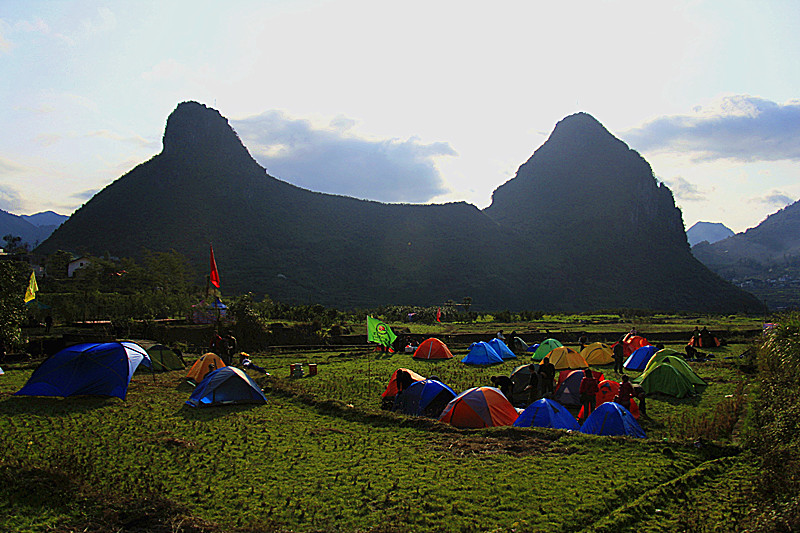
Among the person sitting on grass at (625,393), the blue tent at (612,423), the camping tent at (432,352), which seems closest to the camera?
the blue tent at (612,423)

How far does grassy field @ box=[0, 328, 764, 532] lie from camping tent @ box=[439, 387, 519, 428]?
Result: 459 millimetres

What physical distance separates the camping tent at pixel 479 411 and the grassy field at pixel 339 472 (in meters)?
0.46

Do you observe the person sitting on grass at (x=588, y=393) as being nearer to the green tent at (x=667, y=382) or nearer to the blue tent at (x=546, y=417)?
the blue tent at (x=546, y=417)

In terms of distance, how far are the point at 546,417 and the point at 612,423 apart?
4.34 feet

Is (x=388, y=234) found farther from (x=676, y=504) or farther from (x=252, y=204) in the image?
(x=676, y=504)

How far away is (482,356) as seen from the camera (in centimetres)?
2308

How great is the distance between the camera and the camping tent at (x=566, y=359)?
20547 millimetres

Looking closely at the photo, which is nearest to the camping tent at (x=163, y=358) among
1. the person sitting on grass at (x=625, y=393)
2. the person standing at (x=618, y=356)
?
the person sitting on grass at (x=625, y=393)

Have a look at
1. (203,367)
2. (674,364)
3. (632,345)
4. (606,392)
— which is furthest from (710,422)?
(203,367)

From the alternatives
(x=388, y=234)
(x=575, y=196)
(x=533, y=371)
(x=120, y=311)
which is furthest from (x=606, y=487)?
(x=575, y=196)

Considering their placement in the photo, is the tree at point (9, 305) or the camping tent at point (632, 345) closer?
the tree at point (9, 305)

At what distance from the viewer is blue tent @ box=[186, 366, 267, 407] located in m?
13.0

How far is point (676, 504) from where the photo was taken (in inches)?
285

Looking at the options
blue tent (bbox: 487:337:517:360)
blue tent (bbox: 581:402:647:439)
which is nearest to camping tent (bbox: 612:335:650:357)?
blue tent (bbox: 487:337:517:360)
